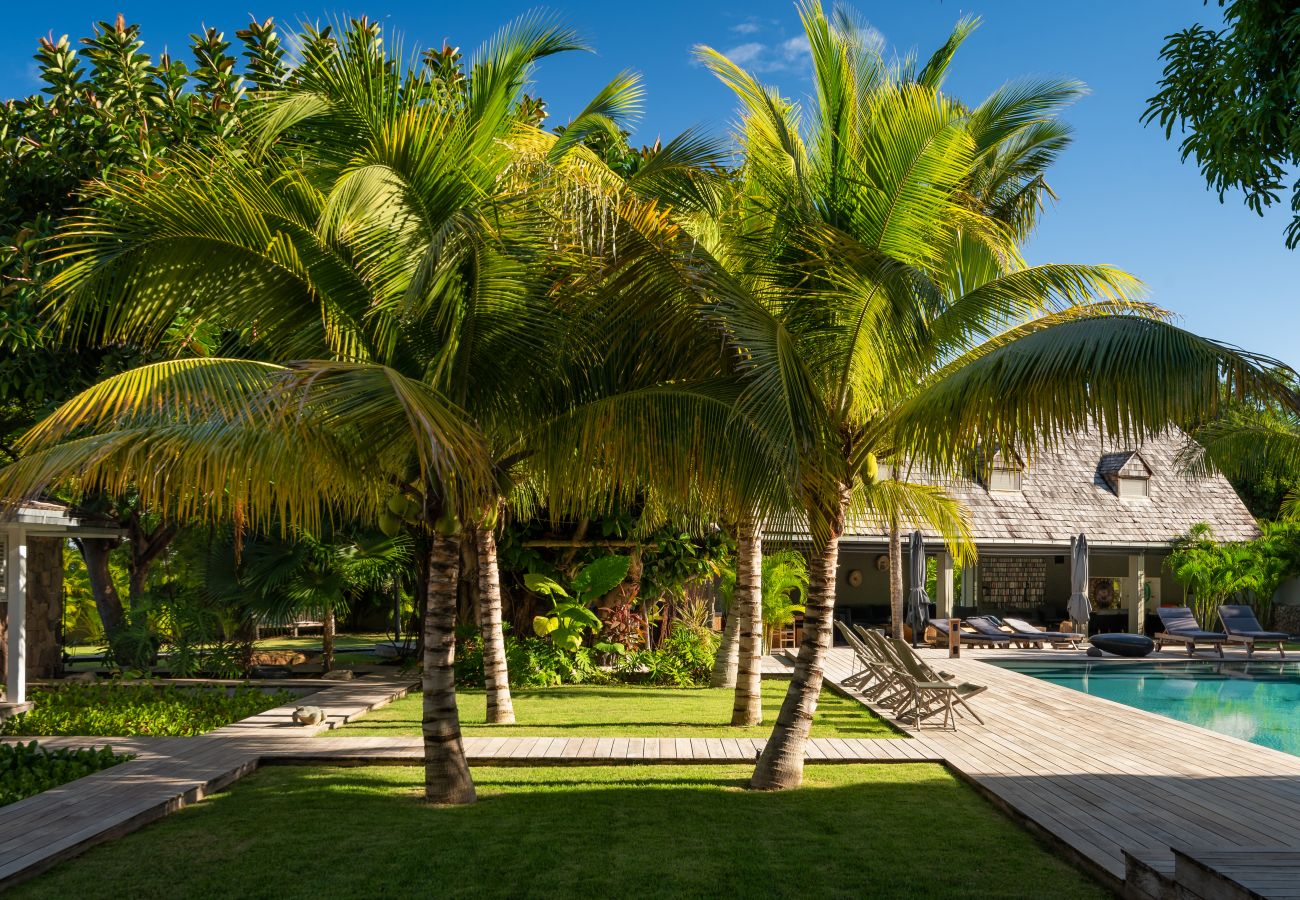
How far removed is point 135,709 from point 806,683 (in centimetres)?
807

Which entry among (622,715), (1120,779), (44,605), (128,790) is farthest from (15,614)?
(1120,779)

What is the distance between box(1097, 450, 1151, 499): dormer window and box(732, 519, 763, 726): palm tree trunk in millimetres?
19408

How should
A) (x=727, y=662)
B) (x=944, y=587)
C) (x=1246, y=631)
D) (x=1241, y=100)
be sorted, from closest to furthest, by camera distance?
1. (x=1241, y=100)
2. (x=727, y=662)
3. (x=1246, y=631)
4. (x=944, y=587)

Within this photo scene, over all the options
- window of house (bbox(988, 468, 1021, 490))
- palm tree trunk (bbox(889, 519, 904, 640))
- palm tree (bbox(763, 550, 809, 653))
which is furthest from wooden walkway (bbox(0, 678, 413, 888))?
window of house (bbox(988, 468, 1021, 490))

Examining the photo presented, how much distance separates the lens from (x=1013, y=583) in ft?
104

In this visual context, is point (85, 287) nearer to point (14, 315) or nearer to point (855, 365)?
point (855, 365)

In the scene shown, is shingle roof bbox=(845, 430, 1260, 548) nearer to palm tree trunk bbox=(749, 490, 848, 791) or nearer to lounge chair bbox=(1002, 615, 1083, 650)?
lounge chair bbox=(1002, 615, 1083, 650)

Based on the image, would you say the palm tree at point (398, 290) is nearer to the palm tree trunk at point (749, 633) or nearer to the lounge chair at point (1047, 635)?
the palm tree trunk at point (749, 633)

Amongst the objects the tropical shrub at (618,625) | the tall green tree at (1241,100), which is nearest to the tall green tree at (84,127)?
the tropical shrub at (618,625)

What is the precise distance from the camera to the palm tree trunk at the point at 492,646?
37.9 feet

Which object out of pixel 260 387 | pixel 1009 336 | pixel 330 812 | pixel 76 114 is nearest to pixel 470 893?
pixel 330 812

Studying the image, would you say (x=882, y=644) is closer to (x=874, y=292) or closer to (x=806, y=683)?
(x=806, y=683)

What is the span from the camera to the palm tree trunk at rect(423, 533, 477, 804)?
7613 millimetres

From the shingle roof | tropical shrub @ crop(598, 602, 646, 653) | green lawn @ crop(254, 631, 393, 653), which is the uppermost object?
the shingle roof
